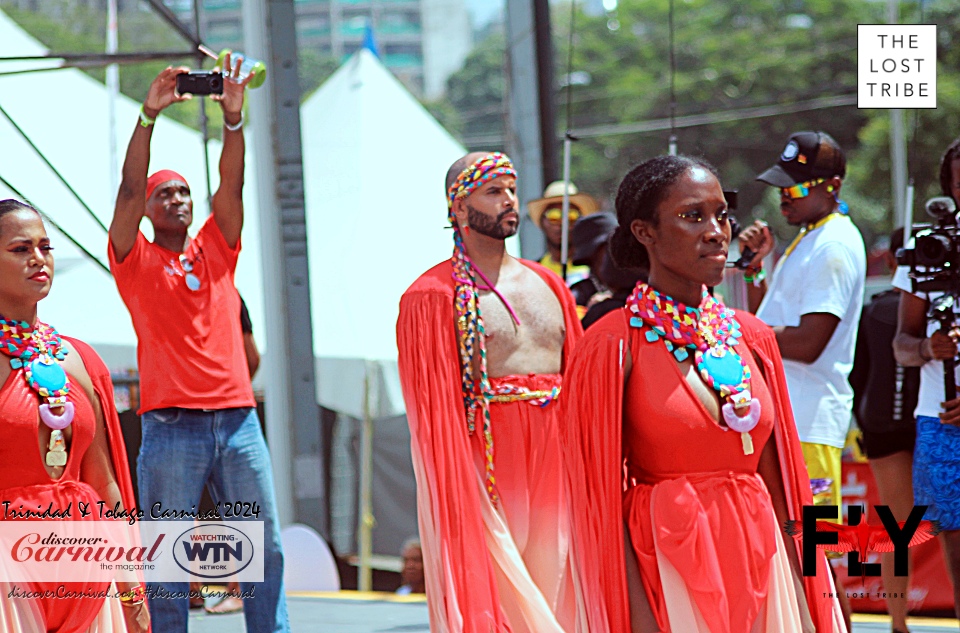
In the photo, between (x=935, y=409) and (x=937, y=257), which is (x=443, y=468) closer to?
(x=935, y=409)

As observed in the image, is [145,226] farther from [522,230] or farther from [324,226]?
[522,230]

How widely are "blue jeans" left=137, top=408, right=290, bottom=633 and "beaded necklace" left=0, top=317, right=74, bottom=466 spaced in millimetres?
949

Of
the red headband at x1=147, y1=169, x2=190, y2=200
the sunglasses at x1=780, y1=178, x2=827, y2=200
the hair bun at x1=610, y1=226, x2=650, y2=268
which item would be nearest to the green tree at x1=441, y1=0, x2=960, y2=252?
the sunglasses at x1=780, y1=178, x2=827, y2=200

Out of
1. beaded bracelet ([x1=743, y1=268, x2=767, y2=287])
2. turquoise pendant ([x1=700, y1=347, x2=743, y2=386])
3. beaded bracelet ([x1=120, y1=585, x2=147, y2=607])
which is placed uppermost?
beaded bracelet ([x1=743, y1=268, x2=767, y2=287])

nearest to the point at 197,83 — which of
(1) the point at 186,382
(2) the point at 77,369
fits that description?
(1) the point at 186,382

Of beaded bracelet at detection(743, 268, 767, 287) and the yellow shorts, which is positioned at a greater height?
beaded bracelet at detection(743, 268, 767, 287)

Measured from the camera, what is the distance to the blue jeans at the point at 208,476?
5117 millimetres

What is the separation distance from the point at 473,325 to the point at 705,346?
1952 mm

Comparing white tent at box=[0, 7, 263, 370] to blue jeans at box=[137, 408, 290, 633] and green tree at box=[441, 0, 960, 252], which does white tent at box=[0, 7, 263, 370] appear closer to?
blue jeans at box=[137, 408, 290, 633]

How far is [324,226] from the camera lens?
36.6ft

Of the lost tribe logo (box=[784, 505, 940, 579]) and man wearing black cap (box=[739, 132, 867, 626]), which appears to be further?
man wearing black cap (box=[739, 132, 867, 626])

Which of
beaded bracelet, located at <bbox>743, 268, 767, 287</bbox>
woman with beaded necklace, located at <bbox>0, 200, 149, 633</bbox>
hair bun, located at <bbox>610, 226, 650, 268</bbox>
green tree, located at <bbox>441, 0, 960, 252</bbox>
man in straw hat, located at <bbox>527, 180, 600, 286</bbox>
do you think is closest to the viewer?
hair bun, located at <bbox>610, 226, 650, 268</bbox>

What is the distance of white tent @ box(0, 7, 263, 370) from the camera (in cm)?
1094

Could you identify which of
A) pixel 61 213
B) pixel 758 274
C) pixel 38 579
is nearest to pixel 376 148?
pixel 61 213
